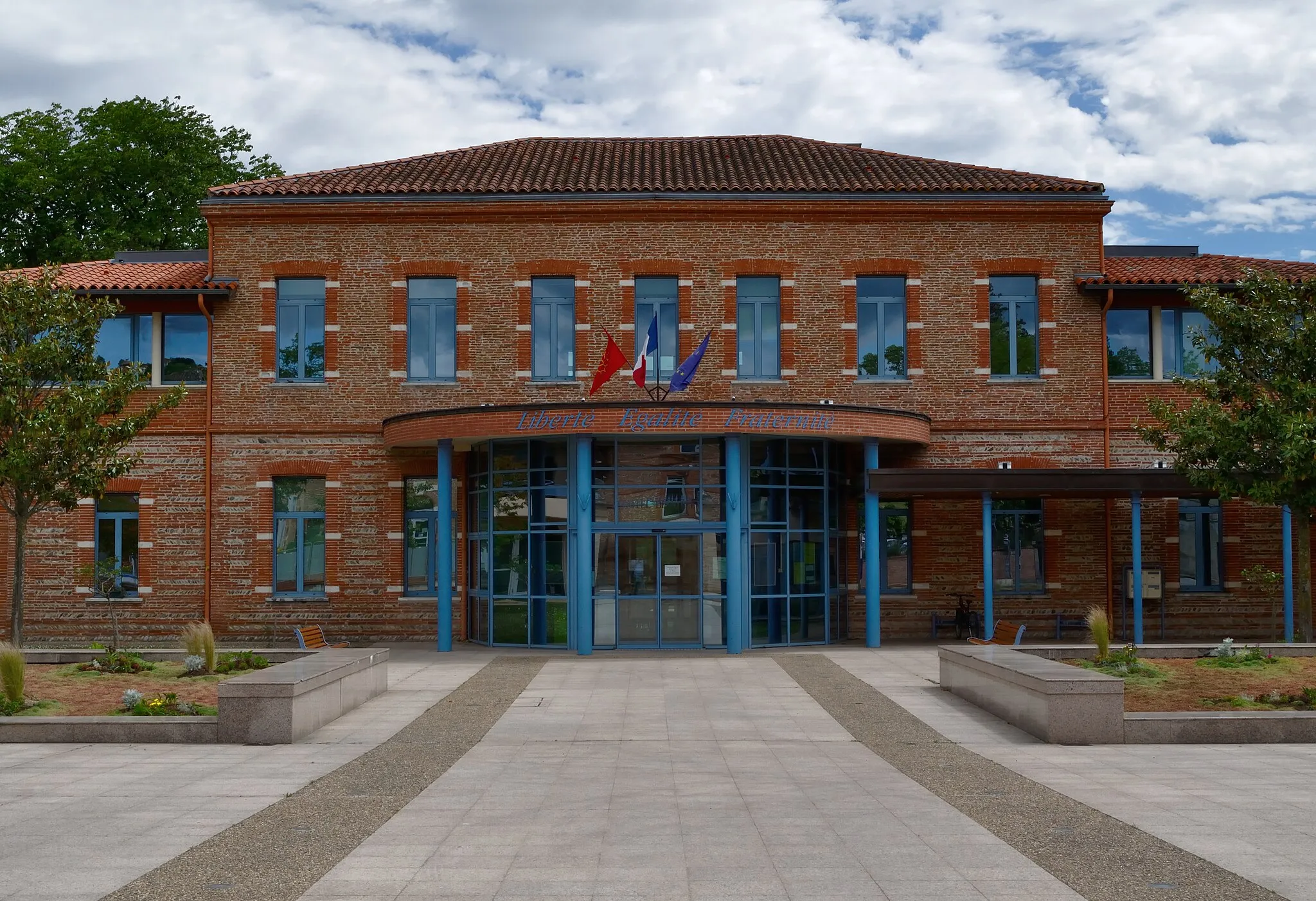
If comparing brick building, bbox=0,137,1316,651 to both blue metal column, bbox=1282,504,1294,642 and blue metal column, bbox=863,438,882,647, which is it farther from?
blue metal column, bbox=1282,504,1294,642

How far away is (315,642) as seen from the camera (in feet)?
65.7

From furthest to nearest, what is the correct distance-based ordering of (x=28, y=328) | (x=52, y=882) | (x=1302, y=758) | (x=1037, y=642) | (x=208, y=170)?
1. (x=208, y=170)
2. (x=1037, y=642)
3. (x=28, y=328)
4. (x=1302, y=758)
5. (x=52, y=882)

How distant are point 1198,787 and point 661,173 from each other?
18695 millimetres

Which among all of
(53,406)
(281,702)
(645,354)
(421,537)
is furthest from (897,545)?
(53,406)

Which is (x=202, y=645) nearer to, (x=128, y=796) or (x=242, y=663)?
(x=242, y=663)

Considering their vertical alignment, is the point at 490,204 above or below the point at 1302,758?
above

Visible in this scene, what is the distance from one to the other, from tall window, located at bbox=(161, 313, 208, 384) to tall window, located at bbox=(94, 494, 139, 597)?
259cm

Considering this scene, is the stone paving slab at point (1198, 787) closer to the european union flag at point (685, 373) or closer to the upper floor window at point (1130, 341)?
the european union flag at point (685, 373)

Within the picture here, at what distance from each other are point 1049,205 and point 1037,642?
857 centimetres

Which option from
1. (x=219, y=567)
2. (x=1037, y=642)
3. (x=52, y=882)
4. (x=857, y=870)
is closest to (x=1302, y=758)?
(x=857, y=870)

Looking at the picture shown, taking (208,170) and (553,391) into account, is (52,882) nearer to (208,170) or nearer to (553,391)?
(553,391)

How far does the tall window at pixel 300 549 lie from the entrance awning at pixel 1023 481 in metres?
10.6

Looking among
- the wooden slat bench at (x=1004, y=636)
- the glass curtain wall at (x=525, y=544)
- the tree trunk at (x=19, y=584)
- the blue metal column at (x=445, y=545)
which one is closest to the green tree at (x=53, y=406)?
the tree trunk at (x=19, y=584)

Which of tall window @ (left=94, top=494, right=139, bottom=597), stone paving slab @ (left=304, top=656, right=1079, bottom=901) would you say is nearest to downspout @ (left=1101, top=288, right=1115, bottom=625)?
stone paving slab @ (left=304, top=656, right=1079, bottom=901)
